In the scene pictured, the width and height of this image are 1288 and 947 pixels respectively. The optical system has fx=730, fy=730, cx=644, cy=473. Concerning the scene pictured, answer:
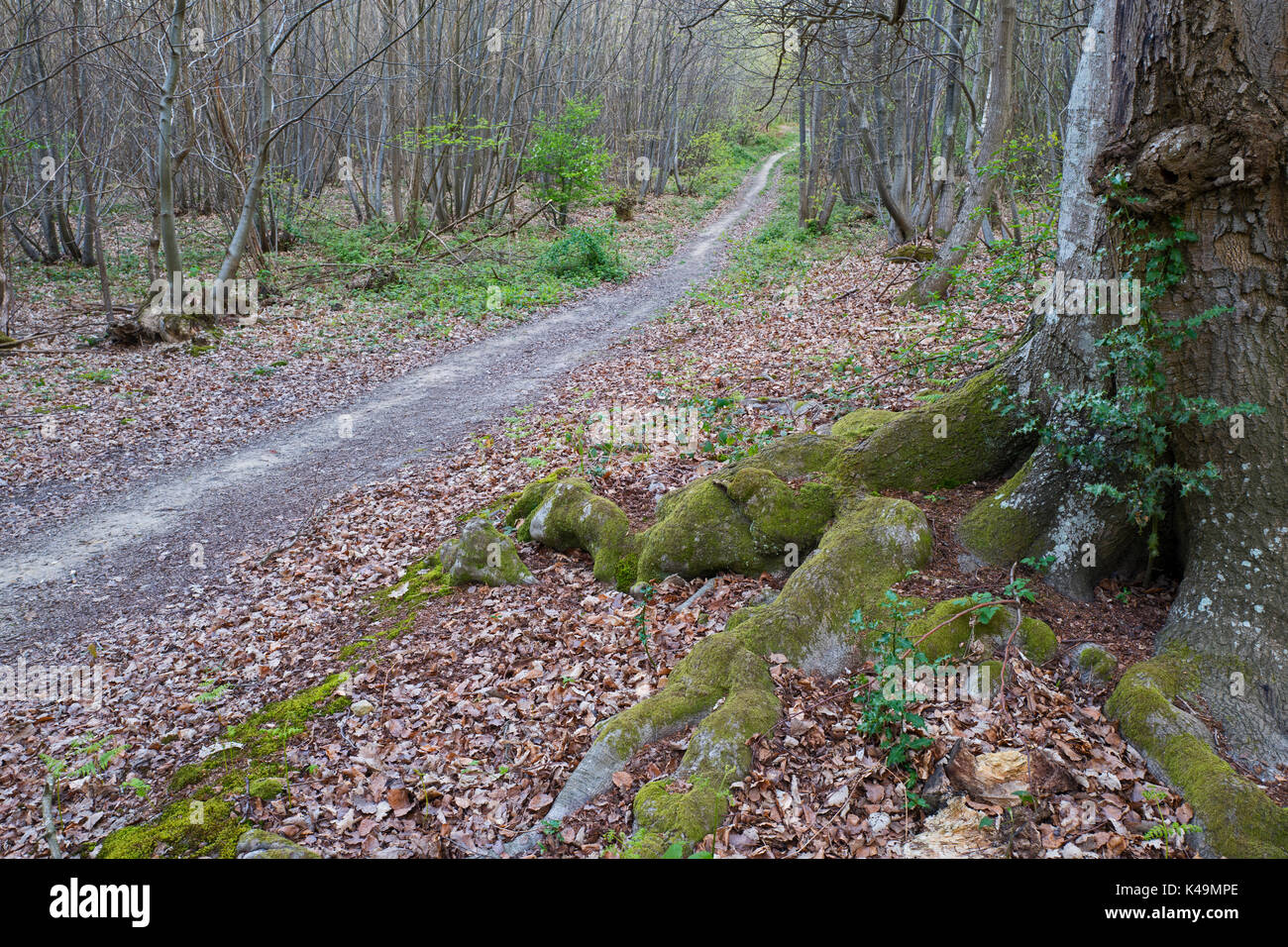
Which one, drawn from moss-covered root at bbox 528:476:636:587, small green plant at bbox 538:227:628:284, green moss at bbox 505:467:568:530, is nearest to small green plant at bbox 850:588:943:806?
moss-covered root at bbox 528:476:636:587

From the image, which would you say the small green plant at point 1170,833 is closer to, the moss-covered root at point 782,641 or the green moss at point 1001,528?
the moss-covered root at point 782,641

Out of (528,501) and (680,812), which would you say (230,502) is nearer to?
(528,501)

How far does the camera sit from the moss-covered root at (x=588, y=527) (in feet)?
19.1

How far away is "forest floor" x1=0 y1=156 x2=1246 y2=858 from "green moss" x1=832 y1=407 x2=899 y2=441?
32.5 inches

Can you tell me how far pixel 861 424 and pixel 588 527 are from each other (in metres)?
2.40

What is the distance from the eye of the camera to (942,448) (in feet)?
16.9

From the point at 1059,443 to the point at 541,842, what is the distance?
357cm

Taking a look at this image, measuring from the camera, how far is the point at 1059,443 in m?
4.26

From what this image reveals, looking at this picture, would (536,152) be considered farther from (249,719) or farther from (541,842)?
(541,842)

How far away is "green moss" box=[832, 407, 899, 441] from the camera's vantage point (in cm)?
566

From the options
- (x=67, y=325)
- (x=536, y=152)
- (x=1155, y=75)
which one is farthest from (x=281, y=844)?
(x=536, y=152)

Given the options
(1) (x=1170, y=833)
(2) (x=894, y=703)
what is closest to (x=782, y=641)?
(2) (x=894, y=703)

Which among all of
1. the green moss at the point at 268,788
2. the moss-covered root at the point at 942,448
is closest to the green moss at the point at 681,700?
the moss-covered root at the point at 942,448
